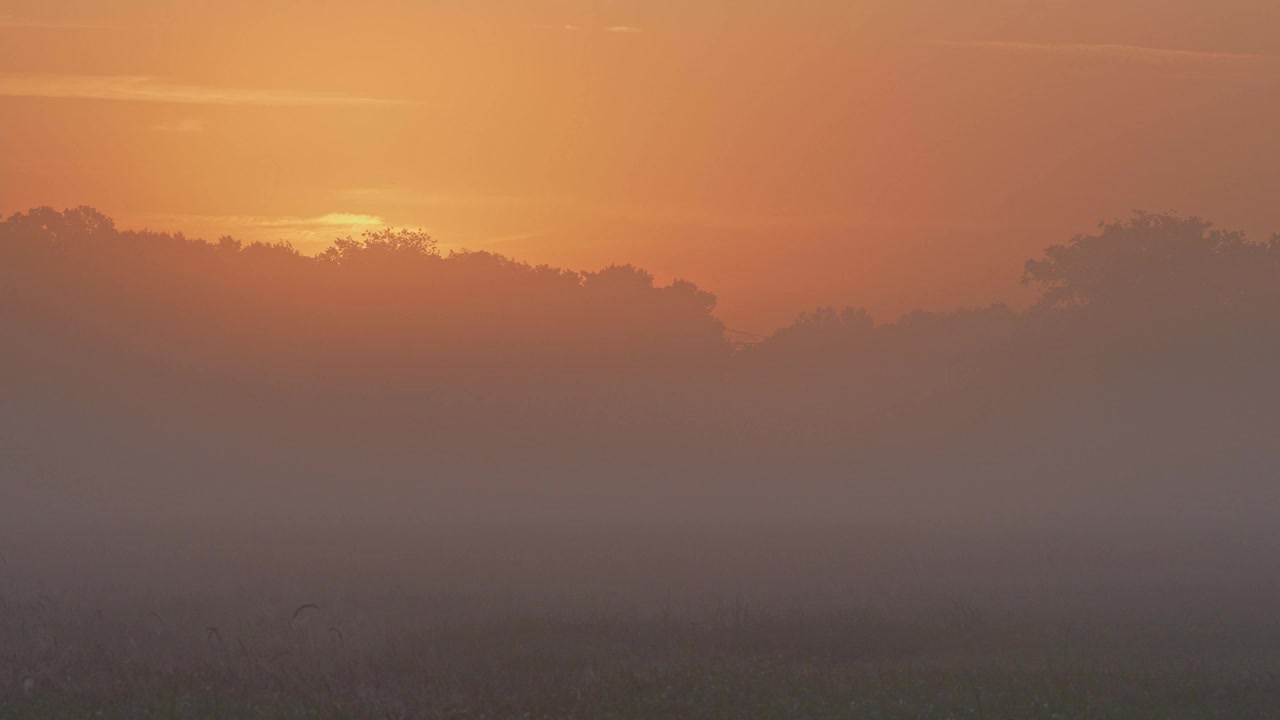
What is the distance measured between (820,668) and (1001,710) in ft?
9.29

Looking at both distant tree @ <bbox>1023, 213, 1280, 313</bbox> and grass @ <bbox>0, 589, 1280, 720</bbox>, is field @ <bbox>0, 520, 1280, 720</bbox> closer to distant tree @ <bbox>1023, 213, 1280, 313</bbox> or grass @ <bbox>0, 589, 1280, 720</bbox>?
grass @ <bbox>0, 589, 1280, 720</bbox>

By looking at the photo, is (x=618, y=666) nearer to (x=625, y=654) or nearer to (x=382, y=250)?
(x=625, y=654)

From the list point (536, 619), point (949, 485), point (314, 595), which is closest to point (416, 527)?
point (314, 595)

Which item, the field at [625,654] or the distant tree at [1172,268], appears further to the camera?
the distant tree at [1172,268]

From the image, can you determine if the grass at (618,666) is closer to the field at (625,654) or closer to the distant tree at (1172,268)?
the field at (625,654)

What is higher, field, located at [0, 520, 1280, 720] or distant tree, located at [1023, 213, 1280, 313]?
distant tree, located at [1023, 213, 1280, 313]

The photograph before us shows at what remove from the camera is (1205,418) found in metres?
52.5

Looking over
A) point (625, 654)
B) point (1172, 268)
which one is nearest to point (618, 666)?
point (625, 654)

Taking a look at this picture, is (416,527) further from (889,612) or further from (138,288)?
(138,288)

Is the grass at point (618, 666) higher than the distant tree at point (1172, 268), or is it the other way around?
the distant tree at point (1172, 268)

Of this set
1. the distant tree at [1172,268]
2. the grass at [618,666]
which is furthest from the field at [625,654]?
the distant tree at [1172,268]

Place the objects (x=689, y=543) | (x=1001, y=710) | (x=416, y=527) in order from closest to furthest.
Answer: (x=1001, y=710) < (x=689, y=543) < (x=416, y=527)

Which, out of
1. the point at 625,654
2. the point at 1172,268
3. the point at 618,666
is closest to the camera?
the point at 618,666

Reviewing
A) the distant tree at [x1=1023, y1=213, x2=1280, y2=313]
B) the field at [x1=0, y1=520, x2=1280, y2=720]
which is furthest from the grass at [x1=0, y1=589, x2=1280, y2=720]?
the distant tree at [x1=1023, y1=213, x2=1280, y2=313]
